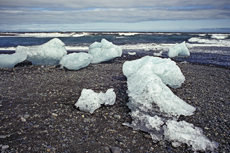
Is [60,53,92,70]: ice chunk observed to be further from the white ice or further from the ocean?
the ocean

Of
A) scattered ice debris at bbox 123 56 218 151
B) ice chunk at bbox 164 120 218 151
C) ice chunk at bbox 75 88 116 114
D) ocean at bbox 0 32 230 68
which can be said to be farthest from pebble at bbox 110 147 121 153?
ocean at bbox 0 32 230 68

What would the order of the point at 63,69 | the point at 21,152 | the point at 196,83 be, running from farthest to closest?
the point at 63,69, the point at 196,83, the point at 21,152

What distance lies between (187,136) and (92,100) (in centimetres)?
171

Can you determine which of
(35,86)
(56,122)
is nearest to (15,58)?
(35,86)

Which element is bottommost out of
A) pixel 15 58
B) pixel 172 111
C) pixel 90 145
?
pixel 90 145

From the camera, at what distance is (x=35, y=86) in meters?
4.36

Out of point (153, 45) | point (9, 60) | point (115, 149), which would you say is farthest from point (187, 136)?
point (153, 45)

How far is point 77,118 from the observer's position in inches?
117

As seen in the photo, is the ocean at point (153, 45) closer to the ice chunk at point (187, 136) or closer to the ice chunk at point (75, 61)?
the ice chunk at point (75, 61)

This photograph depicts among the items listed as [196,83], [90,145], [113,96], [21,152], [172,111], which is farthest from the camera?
[196,83]

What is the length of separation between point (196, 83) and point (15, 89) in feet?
15.4

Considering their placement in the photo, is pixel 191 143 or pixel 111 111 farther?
pixel 111 111

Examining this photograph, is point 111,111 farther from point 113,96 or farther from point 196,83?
point 196,83

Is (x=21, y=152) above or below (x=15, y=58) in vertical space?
below
